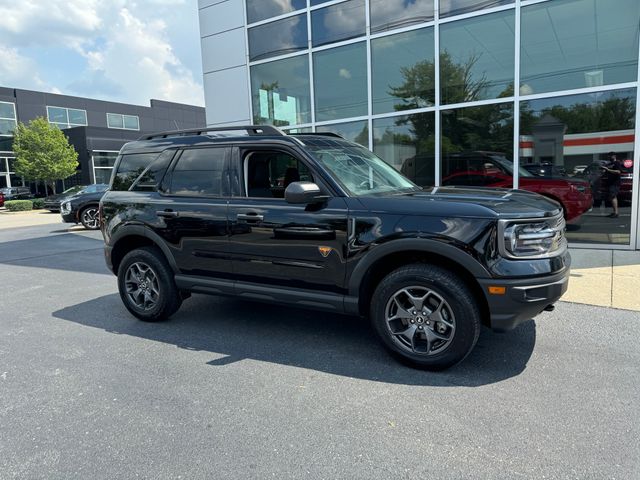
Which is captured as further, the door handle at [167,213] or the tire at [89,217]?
the tire at [89,217]

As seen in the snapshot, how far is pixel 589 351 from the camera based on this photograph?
12.4ft

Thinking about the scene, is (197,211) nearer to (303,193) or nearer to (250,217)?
(250,217)

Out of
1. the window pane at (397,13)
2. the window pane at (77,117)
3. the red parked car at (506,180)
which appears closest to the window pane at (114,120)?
the window pane at (77,117)

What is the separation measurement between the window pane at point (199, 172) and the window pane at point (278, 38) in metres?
7.23

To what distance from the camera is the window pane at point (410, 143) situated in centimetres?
929

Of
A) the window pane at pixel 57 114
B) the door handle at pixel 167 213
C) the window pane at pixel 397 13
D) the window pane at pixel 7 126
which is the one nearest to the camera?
the door handle at pixel 167 213

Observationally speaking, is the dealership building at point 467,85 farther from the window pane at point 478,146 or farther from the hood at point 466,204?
the hood at point 466,204

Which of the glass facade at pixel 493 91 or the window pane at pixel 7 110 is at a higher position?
the window pane at pixel 7 110

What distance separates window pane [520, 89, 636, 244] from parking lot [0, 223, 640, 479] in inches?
150

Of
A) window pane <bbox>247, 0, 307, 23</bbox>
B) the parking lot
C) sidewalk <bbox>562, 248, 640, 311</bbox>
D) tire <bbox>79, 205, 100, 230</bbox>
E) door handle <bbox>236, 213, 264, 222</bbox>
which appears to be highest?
window pane <bbox>247, 0, 307, 23</bbox>

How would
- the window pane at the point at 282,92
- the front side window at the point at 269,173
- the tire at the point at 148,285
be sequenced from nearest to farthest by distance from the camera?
the front side window at the point at 269,173 → the tire at the point at 148,285 → the window pane at the point at 282,92

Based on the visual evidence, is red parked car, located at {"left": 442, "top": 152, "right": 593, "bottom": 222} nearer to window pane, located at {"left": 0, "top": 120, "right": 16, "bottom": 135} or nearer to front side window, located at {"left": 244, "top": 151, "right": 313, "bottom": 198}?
front side window, located at {"left": 244, "top": 151, "right": 313, "bottom": 198}

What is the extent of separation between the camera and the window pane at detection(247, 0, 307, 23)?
1062 cm

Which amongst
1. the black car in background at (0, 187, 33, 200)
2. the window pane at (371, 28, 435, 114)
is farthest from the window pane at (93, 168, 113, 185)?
the window pane at (371, 28, 435, 114)
